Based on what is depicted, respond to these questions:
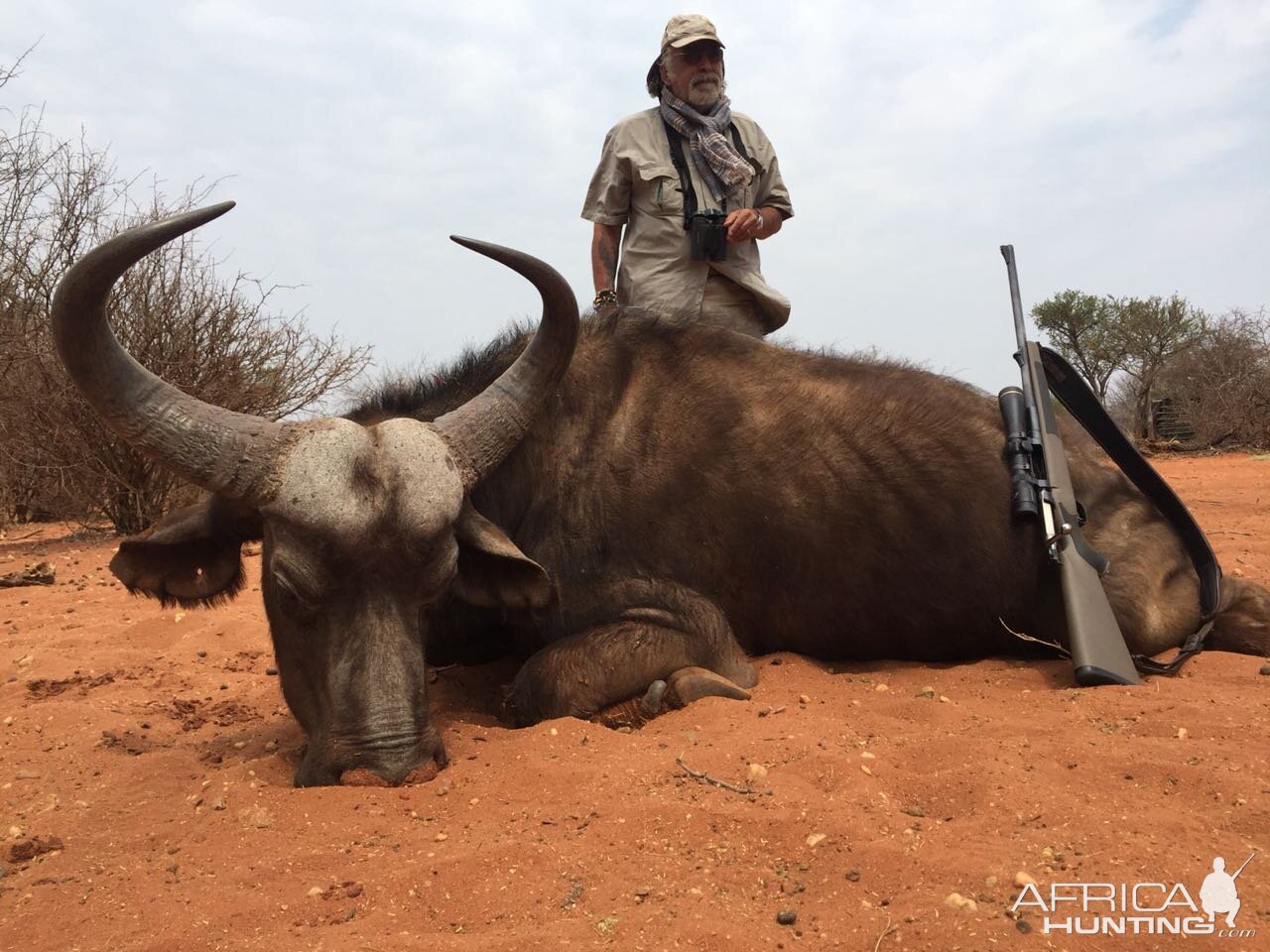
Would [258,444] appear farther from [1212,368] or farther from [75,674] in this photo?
[1212,368]

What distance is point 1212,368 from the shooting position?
77.6ft

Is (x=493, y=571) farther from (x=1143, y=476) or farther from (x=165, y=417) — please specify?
(x=1143, y=476)

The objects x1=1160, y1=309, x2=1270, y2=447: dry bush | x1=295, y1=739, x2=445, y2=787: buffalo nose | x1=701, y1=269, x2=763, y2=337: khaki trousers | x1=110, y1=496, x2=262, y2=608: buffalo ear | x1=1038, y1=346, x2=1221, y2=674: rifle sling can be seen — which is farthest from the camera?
x1=1160, y1=309, x2=1270, y2=447: dry bush

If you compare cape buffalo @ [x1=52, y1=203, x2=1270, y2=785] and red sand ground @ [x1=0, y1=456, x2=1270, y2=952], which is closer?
red sand ground @ [x1=0, y1=456, x2=1270, y2=952]

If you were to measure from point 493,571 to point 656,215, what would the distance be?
3.05m

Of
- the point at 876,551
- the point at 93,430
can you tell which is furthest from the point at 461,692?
the point at 93,430

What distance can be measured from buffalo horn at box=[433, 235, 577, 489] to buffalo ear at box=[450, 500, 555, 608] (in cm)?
18

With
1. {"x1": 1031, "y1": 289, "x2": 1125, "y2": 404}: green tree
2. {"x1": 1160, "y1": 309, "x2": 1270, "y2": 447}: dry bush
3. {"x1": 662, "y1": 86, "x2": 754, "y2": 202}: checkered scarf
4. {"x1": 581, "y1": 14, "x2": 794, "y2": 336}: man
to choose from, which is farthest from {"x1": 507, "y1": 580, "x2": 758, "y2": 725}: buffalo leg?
{"x1": 1031, "y1": 289, "x2": 1125, "y2": 404}: green tree

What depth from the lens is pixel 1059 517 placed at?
443 centimetres

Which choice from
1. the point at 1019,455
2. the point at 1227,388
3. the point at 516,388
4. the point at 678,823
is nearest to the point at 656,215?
the point at 516,388

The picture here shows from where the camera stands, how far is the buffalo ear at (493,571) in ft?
12.8

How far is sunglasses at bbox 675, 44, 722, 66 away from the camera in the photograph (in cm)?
610

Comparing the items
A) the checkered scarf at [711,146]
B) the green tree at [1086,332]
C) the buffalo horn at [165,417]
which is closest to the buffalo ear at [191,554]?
the buffalo horn at [165,417]

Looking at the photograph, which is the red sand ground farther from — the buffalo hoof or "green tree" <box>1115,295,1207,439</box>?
"green tree" <box>1115,295,1207,439</box>
